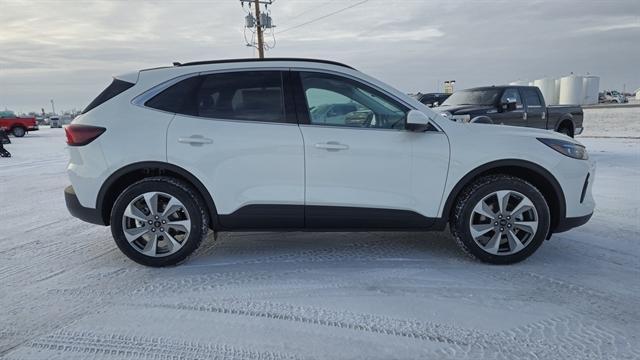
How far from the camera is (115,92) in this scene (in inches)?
155

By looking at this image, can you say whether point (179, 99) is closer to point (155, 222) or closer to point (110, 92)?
point (110, 92)

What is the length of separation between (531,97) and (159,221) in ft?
33.4

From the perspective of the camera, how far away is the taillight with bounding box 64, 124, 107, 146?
12.5 feet

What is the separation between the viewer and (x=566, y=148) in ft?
12.8

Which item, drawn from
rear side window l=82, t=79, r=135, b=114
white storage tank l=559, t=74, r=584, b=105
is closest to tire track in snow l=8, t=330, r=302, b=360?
rear side window l=82, t=79, r=135, b=114

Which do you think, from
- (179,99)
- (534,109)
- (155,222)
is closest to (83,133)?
(179,99)

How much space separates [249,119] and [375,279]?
1.73 meters

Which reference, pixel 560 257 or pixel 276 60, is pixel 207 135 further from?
pixel 560 257

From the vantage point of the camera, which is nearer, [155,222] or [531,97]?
[155,222]

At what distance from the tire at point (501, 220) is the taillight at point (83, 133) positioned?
3.21m

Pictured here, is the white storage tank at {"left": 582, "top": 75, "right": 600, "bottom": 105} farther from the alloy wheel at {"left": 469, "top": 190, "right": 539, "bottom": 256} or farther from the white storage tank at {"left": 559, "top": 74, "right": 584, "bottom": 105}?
the alloy wheel at {"left": 469, "top": 190, "right": 539, "bottom": 256}

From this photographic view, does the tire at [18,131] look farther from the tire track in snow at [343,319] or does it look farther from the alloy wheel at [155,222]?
the tire track in snow at [343,319]

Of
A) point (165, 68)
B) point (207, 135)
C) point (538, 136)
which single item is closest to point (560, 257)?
point (538, 136)

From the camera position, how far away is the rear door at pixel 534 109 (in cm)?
1094
